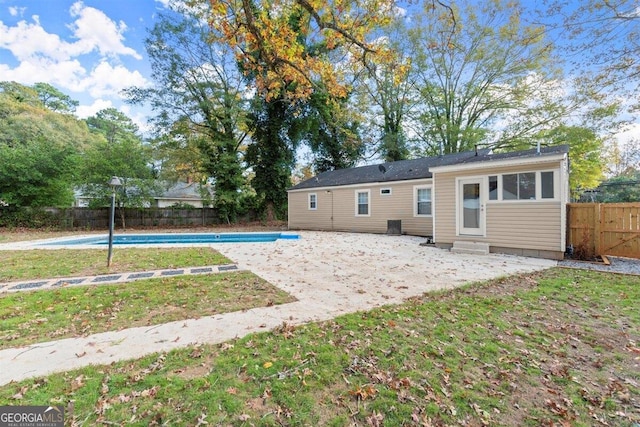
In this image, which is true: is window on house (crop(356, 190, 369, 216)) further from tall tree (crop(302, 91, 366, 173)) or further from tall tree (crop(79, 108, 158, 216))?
tall tree (crop(79, 108, 158, 216))

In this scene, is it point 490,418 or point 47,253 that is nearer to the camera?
point 490,418

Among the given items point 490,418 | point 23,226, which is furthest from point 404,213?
point 23,226

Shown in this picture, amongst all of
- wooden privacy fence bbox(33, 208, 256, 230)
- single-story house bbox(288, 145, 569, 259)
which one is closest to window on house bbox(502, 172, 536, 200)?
single-story house bbox(288, 145, 569, 259)

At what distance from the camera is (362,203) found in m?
14.4

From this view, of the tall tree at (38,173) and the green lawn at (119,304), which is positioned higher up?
the tall tree at (38,173)

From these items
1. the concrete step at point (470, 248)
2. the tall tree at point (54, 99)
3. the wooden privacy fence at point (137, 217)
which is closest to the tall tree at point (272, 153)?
the wooden privacy fence at point (137, 217)

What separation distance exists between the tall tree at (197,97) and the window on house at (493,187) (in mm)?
13925

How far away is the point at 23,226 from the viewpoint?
1483 centimetres

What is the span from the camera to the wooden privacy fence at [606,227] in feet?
22.8

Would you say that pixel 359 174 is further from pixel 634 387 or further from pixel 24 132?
pixel 24 132

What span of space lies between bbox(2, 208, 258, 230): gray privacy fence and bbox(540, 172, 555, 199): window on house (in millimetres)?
17331

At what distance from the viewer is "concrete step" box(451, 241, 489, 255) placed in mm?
8203

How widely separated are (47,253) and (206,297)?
22.4 feet

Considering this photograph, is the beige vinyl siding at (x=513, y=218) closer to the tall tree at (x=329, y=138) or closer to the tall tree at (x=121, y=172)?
the tall tree at (x=329, y=138)
